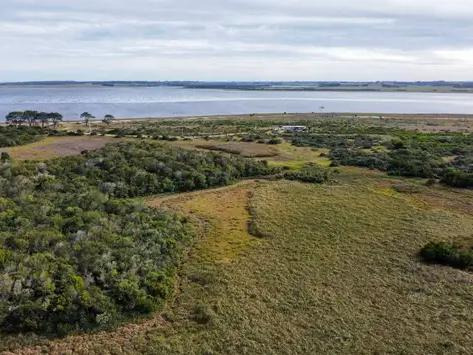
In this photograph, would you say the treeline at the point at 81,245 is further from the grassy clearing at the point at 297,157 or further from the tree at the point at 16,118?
the tree at the point at 16,118

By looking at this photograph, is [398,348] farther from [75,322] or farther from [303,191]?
[303,191]

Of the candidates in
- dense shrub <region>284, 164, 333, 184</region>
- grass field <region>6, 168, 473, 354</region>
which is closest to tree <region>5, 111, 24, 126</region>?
dense shrub <region>284, 164, 333, 184</region>

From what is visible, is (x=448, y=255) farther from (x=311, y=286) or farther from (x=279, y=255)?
(x=279, y=255)

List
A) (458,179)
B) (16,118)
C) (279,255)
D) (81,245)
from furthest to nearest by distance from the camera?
(16,118) < (458,179) < (279,255) < (81,245)

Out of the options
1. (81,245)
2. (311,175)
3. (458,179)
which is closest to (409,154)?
(458,179)

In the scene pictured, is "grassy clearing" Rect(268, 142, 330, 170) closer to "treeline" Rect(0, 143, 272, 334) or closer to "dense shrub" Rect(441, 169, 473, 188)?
"dense shrub" Rect(441, 169, 473, 188)

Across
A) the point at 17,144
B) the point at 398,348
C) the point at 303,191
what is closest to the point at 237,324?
the point at 398,348
